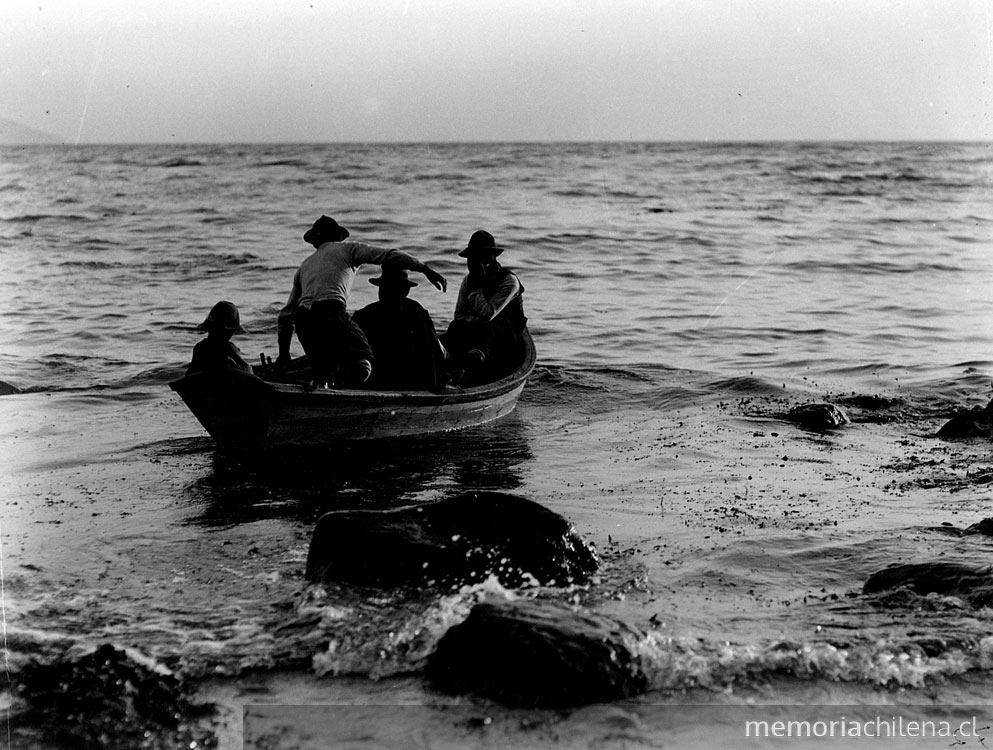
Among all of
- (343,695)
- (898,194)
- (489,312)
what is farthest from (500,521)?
(898,194)

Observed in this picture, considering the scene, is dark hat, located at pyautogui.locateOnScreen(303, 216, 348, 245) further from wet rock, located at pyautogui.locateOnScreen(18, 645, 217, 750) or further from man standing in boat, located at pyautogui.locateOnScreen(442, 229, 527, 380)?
wet rock, located at pyautogui.locateOnScreen(18, 645, 217, 750)

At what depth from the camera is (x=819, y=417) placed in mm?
12055

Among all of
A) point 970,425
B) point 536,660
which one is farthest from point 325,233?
point 970,425

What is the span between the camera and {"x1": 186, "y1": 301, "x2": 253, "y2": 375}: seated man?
9.55m

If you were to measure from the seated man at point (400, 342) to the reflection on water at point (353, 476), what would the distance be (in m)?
0.65

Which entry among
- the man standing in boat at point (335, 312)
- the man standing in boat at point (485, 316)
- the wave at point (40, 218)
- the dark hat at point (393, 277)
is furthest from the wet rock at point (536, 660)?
the wave at point (40, 218)

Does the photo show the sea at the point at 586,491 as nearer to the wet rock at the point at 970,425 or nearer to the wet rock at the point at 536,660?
the wet rock at the point at 536,660

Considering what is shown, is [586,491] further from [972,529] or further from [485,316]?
[485,316]

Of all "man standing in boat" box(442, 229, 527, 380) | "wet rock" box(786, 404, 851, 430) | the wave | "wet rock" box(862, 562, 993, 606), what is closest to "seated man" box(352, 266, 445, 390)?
"man standing in boat" box(442, 229, 527, 380)

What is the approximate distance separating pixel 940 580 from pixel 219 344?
621 centimetres

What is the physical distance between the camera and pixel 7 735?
488 cm

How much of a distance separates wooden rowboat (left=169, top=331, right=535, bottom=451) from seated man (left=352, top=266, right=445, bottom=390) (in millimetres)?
335

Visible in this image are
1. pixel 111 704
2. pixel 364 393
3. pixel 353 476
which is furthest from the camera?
pixel 364 393

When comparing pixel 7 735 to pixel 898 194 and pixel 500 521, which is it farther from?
pixel 898 194
